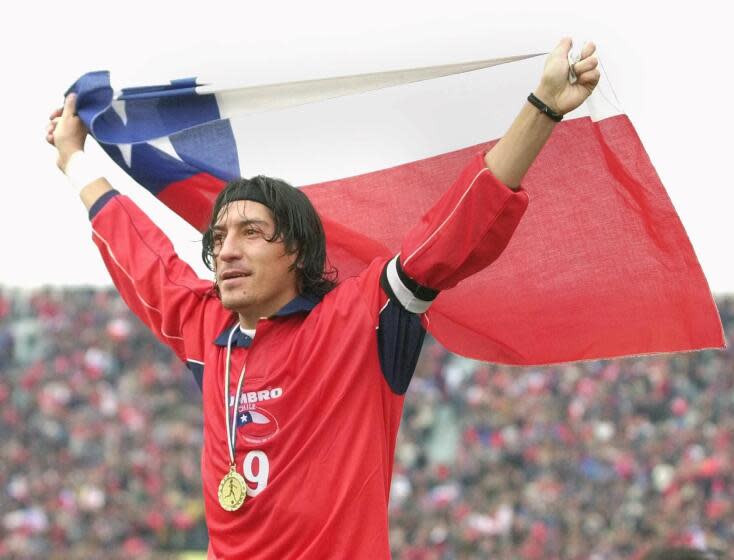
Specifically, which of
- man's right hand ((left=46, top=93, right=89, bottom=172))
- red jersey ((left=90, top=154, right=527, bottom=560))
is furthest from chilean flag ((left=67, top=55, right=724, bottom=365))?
red jersey ((left=90, top=154, right=527, bottom=560))

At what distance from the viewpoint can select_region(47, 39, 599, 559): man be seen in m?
3.17

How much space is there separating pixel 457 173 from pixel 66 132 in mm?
1181

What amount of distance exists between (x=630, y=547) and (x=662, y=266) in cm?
976

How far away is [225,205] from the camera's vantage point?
3.59 meters

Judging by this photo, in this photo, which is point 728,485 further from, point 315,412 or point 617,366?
point 315,412

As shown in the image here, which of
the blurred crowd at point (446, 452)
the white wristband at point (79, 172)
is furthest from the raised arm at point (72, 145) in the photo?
the blurred crowd at point (446, 452)

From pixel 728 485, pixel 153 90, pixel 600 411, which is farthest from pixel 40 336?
pixel 153 90

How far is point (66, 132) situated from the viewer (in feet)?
13.6

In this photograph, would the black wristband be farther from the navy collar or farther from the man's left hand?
the navy collar

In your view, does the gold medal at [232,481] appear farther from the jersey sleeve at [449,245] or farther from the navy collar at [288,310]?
the jersey sleeve at [449,245]

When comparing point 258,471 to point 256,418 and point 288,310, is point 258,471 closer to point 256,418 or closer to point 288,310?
point 256,418

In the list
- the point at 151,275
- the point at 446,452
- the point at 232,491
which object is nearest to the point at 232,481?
the point at 232,491

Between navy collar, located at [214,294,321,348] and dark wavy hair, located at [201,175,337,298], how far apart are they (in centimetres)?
5

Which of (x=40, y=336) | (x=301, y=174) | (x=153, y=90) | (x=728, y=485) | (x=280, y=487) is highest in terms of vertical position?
(x=153, y=90)
